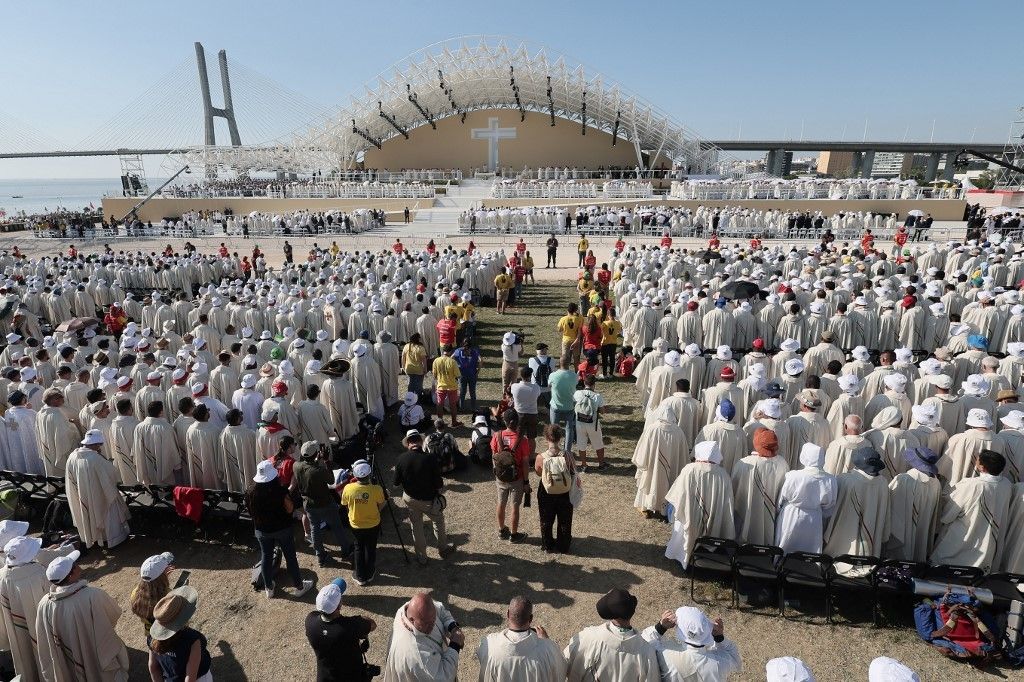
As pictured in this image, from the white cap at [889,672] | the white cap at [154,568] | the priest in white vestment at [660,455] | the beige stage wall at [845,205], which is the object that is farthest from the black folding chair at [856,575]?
the beige stage wall at [845,205]

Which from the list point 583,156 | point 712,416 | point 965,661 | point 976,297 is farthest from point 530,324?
point 583,156

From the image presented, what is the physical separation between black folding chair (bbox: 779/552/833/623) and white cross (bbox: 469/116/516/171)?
180 ft

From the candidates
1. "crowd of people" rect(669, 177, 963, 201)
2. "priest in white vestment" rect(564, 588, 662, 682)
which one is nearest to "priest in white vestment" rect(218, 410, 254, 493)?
"priest in white vestment" rect(564, 588, 662, 682)

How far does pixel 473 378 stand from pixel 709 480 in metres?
5.08

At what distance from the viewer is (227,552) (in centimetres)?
662

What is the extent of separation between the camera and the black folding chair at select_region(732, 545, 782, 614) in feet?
17.6

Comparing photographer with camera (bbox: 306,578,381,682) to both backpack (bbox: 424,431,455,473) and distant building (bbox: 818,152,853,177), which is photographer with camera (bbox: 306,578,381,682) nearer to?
backpack (bbox: 424,431,455,473)

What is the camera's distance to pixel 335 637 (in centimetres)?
389

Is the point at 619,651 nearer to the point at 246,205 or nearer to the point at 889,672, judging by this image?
the point at 889,672

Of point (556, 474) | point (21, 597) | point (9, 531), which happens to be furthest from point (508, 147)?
point (21, 597)

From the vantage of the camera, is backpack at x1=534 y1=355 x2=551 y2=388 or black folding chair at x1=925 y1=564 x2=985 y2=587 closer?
black folding chair at x1=925 y1=564 x2=985 y2=587

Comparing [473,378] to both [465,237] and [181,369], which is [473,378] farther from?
[465,237]

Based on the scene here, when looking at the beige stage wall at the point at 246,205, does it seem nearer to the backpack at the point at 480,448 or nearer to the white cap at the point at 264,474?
the backpack at the point at 480,448

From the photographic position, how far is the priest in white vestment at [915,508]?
5.44 metres
